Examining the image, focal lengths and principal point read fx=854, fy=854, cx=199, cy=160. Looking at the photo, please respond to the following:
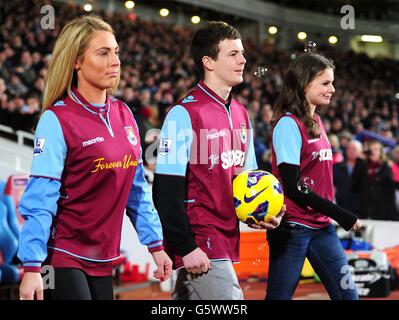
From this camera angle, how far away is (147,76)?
16.1 m

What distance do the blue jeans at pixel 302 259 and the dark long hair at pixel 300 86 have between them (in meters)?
0.62

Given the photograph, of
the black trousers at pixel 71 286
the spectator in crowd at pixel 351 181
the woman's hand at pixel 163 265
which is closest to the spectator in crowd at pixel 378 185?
the spectator in crowd at pixel 351 181

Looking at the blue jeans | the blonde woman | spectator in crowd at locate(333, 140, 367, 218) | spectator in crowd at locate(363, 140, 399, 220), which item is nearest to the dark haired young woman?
the blue jeans

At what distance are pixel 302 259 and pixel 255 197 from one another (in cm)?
83

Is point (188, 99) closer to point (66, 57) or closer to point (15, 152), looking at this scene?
point (66, 57)

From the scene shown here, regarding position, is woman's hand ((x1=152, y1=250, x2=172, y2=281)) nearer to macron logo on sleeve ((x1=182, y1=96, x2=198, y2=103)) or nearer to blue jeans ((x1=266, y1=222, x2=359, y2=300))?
macron logo on sleeve ((x1=182, y1=96, x2=198, y2=103))

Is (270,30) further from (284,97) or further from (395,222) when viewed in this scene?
(284,97)

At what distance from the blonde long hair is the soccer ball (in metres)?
0.99

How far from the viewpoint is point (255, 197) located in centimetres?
417

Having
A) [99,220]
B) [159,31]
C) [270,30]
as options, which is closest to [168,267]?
[99,220]

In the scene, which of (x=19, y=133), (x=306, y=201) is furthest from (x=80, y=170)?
(x=19, y=133)

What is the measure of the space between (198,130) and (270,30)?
23922 millimetres

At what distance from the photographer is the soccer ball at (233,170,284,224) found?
418 cm

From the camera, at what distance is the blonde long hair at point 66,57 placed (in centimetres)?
375
